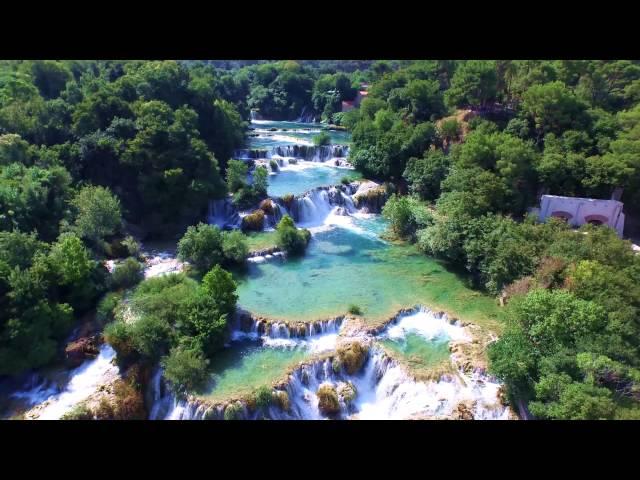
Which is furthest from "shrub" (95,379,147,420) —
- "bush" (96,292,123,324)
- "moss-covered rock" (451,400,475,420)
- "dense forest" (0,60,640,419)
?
"moss-covered rock" (451,400,475,420)

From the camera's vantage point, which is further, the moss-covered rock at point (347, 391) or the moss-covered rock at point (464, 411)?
→ the moss-covered rock at point (347, 391)

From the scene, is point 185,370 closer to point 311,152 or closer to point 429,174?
point 429,174

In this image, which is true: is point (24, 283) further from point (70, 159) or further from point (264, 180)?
point (264, 180)

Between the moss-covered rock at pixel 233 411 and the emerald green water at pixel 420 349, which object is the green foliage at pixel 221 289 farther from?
the emerald green water at pixel 420 349

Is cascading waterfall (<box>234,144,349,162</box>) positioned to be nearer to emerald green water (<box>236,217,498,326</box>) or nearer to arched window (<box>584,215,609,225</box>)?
emerald green water (<box>236,217,498,326</box>)

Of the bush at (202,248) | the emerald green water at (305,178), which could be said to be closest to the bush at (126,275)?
the bush at (202,248)
